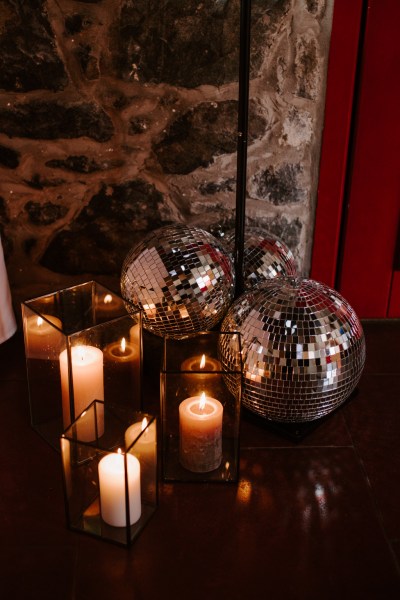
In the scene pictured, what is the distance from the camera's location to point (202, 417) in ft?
3.44

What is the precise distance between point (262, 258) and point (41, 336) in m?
0.53

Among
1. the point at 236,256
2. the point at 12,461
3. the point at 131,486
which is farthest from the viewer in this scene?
the point at 236,256

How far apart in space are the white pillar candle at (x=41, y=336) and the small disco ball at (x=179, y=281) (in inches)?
7.8

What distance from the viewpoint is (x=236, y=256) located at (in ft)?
4.22

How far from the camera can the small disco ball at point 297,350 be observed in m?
1.09

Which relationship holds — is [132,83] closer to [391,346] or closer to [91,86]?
[91,86]

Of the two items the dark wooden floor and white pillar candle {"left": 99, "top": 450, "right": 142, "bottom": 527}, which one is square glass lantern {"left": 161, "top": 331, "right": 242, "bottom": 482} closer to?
→ the dark wooden floor

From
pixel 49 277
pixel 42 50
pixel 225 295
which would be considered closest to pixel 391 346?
pixel 225 295

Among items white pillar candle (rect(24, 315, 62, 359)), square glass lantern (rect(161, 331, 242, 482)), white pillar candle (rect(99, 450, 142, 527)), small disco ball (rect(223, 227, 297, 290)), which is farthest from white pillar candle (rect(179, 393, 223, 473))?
small disco ball (rect(223, 227, 297, 290))

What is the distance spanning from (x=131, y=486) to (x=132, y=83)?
93 cm

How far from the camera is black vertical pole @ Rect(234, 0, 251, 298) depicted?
1131 millimetres

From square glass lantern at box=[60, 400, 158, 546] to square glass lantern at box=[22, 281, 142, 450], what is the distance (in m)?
0.09

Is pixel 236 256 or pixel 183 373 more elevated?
pixel 236 256

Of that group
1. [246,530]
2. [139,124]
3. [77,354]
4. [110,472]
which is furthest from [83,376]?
[139,124]
